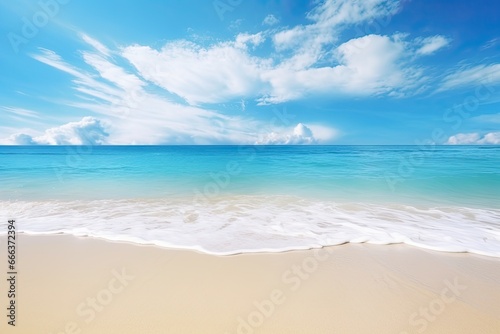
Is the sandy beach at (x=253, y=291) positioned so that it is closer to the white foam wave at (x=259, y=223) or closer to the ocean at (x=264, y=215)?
→ the white foam wave at (x=259, y=223)

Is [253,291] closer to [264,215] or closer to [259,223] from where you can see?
[259,223]

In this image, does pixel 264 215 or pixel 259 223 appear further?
pixel 264 215

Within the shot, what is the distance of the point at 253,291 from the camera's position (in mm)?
3082

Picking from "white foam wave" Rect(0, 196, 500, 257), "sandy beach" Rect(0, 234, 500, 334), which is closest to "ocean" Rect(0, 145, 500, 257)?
"white foam wave" Rect(0, 196, 500, 257)

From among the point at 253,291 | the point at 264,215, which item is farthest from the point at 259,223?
the point at 253,291

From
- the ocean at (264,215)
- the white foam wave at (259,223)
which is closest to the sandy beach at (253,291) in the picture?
the white foam wave at (259,223)

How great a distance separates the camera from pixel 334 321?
2.54 metres

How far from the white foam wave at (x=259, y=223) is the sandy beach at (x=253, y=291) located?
489 millimetres

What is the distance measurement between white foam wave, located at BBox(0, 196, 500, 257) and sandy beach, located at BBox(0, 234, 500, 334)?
489 mm

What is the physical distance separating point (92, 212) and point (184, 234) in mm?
3961

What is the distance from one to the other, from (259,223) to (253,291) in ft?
10.0

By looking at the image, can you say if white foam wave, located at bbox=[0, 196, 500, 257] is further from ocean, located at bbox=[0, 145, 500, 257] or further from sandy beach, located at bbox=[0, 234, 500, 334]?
sandy beach, located at bbox=[0, 234, 500, 334]

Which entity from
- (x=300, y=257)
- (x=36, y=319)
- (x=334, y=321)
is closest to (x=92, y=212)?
(x=36, y=319)

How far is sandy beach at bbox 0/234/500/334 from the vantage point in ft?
8.27
